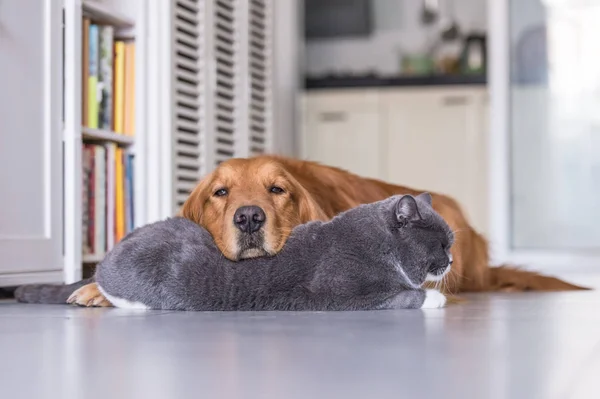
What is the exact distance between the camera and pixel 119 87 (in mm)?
3416

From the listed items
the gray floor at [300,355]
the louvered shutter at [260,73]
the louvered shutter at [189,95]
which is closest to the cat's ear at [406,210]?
the gray floor at [300,355]

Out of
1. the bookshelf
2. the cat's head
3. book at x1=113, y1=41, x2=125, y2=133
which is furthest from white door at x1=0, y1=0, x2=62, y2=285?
the cat's head

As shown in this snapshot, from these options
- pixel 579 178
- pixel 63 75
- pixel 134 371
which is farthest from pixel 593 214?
pixel 134 371

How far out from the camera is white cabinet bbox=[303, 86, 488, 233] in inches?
243

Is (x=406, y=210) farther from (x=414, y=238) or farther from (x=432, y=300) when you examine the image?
(x=432, y=300)

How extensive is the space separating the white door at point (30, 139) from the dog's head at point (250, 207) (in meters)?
0.60

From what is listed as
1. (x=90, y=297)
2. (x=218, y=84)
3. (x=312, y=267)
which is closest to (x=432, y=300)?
(x=312, y=267)

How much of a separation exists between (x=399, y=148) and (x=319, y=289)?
14.2 feet

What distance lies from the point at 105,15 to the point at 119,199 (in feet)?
2.07

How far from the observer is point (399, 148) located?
6238 mm

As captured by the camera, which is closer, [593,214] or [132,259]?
[132,259]

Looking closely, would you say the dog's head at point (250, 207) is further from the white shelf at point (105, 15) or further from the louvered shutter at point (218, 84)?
the louvered shutter at point (218, 84)

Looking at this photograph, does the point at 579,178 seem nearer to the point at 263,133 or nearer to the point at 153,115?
the point at 263,133

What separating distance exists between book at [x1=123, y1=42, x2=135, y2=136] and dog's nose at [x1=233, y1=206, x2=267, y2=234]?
1592 millimetres
